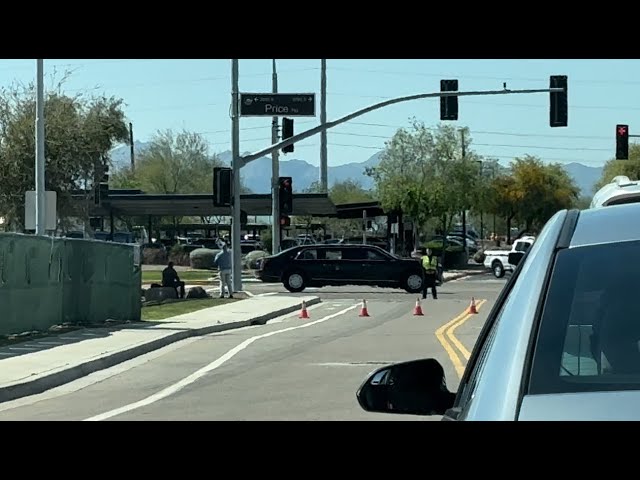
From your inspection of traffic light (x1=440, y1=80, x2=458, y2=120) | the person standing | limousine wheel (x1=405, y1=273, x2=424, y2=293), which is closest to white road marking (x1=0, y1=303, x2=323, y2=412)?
the person standing

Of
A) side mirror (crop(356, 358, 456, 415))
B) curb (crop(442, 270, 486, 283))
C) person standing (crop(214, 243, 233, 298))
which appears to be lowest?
curb (crop(442, 270, 486, 283))

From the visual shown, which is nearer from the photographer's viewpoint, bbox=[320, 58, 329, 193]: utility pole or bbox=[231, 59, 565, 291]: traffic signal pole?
bbox=[231, 59, 565, 291]: traffic signal pole

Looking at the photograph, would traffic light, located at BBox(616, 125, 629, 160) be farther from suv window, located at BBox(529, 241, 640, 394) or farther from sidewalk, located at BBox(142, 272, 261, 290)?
suv window, located at BBox(529, 241, 640, 394)

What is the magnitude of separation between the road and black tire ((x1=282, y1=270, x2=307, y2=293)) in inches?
503

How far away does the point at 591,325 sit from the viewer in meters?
3.77

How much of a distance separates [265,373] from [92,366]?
279cm

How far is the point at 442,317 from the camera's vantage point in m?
29.8

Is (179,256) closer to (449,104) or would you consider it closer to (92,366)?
(449,104)

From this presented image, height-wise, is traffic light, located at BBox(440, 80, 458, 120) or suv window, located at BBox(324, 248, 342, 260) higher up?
traffic light, located at BBox(440, 80, 458, 120)

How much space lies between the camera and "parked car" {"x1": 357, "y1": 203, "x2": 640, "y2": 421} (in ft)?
9.79

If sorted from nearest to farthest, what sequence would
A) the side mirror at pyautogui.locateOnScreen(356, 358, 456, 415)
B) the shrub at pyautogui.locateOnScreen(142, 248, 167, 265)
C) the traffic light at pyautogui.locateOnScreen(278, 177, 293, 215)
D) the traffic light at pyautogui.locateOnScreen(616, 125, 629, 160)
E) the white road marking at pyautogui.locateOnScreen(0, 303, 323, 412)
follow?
the side mirror at pyautogui.locateOnScreen(356, 358, 456, 415) < the white road marking at pyautogui.locateOnScreen(0, 303, 323, 412) < the traffic light at pyautogui.locateOnScreen(616, 125, 629, 160) < the traffic light at pyautogui.locateOnScreen(278, 177, 293, 215) < the shrub at pyautogui.locateOnScreen(142, 248, 167, 265)
